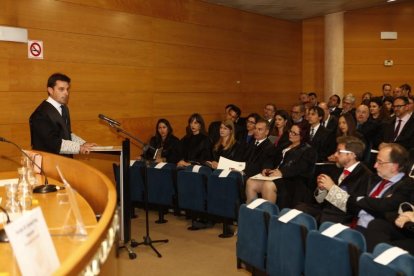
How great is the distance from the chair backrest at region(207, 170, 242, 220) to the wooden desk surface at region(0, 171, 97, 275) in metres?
2.47

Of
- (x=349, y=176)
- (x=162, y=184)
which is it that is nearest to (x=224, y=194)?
(x=162, y=184)

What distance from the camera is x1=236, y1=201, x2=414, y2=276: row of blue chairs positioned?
2.46 m

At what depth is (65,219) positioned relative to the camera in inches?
85.7

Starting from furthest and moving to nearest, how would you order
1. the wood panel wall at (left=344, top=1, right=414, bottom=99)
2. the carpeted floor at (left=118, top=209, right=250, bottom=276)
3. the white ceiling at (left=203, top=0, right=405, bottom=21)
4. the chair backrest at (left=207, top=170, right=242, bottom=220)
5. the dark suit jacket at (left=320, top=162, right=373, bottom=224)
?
1. the wood panel wall at (left=344, top=1, right=414, bottom=99)
2. the white ceiling at (left=203, top=0, right=405, bottom=21)
3. the chair backrest at (left=207, top=170, right=242, bottom=220)
4. the carpeted floor at (left=118, top=209, right=250, bottom=276)
5. the dark suit jacket at (left=320, top=162, right=373, bottom=224)

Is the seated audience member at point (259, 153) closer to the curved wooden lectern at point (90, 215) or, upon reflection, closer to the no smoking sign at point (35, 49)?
the curved wooden lectern at point (90, 215)

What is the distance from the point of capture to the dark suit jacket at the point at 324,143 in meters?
6.11

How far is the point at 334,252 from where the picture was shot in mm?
2693

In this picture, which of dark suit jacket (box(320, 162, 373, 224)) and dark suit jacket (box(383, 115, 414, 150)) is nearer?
dark suit jacket (box(320, 162, 373, 224))

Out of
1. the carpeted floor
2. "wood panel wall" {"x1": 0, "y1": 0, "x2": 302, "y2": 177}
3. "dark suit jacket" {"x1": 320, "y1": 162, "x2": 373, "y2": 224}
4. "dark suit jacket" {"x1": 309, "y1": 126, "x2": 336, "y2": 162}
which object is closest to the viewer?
"dark suit jacket" {"x1": 320, "y1": 162, "x2": 373, "y2": 224}

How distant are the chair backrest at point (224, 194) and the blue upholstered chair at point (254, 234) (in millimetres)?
1335

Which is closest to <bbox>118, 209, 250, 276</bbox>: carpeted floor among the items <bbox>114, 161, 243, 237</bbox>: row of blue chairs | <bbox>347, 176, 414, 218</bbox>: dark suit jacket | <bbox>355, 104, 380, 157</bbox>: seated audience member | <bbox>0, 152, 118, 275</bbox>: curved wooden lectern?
<bbox>114, 161, 243, 237</bbox>: row of blue chairs

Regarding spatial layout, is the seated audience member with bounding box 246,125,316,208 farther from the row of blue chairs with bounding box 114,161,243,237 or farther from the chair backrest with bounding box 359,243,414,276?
the chair backrest with bounding box 359,243,414,276

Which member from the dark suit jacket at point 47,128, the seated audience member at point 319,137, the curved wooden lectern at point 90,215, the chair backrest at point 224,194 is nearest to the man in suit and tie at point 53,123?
the dark suit jacket at point 47,128

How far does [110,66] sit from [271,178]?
3210 mm
